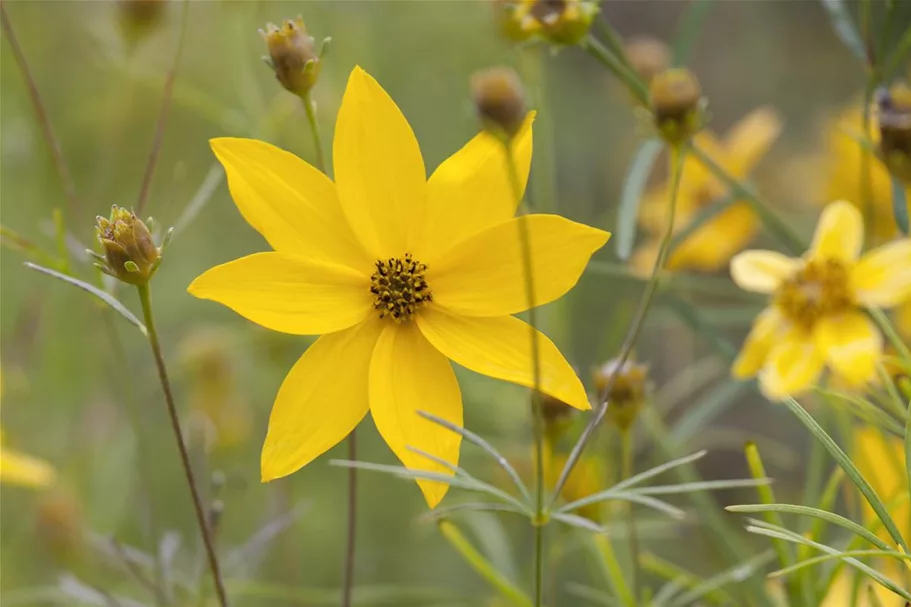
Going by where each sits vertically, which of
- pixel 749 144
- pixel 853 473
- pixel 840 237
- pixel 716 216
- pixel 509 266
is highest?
pixel 749 144

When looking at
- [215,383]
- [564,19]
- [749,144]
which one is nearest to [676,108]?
[564,19]

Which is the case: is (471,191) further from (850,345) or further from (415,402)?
(850,345)

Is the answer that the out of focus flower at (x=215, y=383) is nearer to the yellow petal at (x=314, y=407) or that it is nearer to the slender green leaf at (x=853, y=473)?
the yellow petal at (x=314, y=407)

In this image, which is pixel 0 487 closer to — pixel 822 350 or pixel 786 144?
pixel 822 350

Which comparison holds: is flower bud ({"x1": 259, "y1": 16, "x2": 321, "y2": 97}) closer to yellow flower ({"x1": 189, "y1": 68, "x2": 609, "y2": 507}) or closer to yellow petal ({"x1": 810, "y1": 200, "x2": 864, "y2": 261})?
yellow flower ({"x1": 189, "y1": 68, "x2": 609, "y2": 507})

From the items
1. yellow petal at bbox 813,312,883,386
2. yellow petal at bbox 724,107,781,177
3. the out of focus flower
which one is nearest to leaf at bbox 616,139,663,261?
yellow petal at bbox 813,312,883,386

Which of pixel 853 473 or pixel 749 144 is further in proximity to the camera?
pixel 749 144
